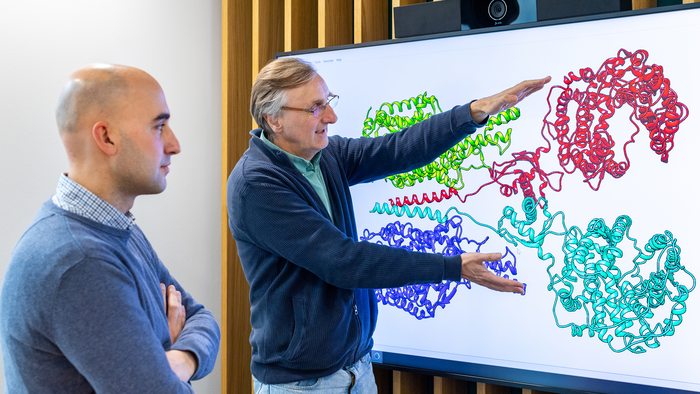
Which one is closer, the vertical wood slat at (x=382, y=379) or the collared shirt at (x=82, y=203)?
the collared shirt at (x=82, y=203)

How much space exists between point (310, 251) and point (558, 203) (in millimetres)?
923

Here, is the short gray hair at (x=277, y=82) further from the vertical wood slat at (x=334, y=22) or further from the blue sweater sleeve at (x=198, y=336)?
the vertical wood slat at (x=334, y=22)

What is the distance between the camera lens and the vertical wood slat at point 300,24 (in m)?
2.64

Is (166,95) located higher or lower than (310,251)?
higher

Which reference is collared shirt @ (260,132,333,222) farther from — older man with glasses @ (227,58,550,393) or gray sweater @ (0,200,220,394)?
gray sweater @ (0,200,220,394)

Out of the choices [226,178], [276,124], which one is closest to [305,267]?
[276,124]

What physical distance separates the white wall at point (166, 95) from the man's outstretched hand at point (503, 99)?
1.65m

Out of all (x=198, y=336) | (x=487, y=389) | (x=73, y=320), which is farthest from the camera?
(x=487, y=389)

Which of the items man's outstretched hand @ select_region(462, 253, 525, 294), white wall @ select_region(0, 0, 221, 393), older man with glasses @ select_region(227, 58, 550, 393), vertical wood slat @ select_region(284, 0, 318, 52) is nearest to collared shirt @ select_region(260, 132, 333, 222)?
older man with glasses @ select_region(227, 58, 550, 393)

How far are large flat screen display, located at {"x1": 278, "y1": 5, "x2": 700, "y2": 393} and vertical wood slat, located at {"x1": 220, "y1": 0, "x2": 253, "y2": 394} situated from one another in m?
0.88

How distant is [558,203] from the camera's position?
185 centimetres

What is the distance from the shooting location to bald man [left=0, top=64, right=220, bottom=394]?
90 cm

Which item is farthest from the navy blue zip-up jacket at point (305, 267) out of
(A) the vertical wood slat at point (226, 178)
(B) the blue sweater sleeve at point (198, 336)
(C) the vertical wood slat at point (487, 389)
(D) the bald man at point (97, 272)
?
(A) the vertical wood slat at point (226, 178)

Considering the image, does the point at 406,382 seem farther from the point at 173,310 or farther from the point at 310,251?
the point at 173,310
